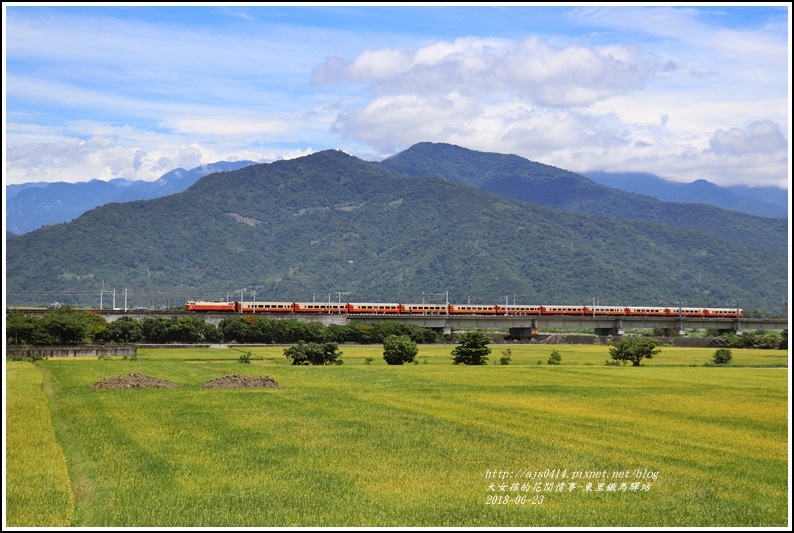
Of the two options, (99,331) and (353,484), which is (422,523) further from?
(99,331)

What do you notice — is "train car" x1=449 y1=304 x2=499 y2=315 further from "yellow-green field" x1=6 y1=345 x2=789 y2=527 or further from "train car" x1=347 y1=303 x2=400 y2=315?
"yellow-green field" x1=6 y1=345 x2=789 y2=527

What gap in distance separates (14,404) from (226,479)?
67.6 feet

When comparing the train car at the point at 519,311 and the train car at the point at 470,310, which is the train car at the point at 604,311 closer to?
the train car at the point at 519,311

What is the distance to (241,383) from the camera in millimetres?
51344

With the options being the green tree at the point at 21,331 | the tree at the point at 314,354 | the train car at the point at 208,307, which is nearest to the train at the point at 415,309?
the train car at the point at 208,307

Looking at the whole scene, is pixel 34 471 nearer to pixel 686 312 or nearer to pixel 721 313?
pixel 686 312

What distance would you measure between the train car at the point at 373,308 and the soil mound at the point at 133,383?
3187 inches

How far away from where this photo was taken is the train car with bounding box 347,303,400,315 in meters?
133

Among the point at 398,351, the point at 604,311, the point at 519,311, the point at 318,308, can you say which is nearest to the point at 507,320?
the point at 519,311

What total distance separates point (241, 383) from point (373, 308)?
86.9 m

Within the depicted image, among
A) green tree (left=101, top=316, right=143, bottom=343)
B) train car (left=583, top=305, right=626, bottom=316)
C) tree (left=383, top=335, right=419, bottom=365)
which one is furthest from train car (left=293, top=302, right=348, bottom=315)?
tree (left=383, top=335, right=419, bottom=365)

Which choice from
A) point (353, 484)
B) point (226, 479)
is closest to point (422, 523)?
point (353, 484)

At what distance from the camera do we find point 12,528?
19.9 meters

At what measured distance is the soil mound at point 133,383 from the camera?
4928cm
